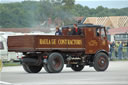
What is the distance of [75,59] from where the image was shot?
28875mm

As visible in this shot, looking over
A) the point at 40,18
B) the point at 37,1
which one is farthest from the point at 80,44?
the point at 37,1

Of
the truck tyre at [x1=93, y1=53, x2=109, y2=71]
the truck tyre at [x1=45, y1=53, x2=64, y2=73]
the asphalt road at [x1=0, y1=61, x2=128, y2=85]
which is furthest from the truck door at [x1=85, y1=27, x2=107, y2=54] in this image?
the asphalt road at [x1=0, y1=61, x2=128, y2=85]

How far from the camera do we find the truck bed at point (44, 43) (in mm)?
26734


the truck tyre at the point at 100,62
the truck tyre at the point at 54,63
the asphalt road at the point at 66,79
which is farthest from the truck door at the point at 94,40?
the asphalt road at the point at 66,79

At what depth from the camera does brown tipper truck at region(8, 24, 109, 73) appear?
27.0 meters

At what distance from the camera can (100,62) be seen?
95.5 feet

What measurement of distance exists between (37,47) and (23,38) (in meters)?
0.85

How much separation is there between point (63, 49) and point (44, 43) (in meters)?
1.17

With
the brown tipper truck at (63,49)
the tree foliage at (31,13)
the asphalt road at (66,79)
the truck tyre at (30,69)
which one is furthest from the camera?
the tree foliage at (31,13)

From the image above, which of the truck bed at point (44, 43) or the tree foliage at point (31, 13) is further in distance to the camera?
the tree foliage at point (31, 13)

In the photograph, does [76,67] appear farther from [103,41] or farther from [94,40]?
[103,41]

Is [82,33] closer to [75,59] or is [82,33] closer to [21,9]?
[75,59]

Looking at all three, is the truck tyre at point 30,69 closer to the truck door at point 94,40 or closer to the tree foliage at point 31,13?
the truck door at point 94,40

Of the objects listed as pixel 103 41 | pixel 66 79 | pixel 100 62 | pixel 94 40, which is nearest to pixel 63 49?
pixel 94 40
